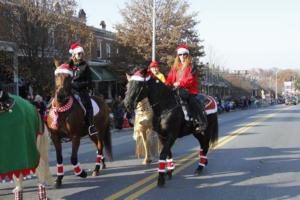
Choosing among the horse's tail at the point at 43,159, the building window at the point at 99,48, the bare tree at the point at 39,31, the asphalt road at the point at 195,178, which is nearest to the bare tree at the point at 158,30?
the building window at the point at 99,48

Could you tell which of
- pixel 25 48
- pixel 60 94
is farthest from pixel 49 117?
pixel 25 48

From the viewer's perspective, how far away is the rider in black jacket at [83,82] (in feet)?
28.8

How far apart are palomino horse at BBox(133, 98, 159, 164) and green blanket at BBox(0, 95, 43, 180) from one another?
4209 millimetres

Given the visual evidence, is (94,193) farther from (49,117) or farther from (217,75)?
(217,75)

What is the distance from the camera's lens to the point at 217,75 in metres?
68.9

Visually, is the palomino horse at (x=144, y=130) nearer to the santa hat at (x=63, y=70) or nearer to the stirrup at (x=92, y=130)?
the stirrup at (x=92, y=130)

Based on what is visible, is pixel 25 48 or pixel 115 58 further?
pixel 115 58

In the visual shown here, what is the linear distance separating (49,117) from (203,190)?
3.14 meters

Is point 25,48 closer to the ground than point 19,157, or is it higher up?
higher up

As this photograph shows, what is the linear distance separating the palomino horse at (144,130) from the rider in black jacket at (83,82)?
5.87 feet

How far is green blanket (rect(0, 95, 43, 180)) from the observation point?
19.9ft

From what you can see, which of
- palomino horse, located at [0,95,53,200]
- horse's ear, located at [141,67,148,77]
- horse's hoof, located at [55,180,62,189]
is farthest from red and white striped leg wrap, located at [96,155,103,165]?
palomino horse, located at [0,95,53,200]

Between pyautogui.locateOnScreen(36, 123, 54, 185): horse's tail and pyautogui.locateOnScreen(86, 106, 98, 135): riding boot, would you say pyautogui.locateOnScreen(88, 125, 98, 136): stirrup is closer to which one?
pyautogui.locateOnScreen(86, 106, 98, 135): riding boot

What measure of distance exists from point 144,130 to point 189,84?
87.6 inches
